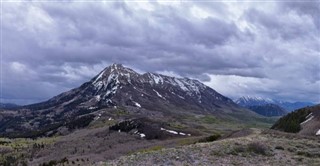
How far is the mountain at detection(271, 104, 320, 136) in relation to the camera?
8946 cm

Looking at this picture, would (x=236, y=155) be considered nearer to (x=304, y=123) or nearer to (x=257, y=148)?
(x=257, y=148)

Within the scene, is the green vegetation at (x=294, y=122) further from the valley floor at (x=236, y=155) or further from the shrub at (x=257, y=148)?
the shrub at (x=257, y=148)

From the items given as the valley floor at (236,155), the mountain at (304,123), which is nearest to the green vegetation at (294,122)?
the mountain at (304,123)

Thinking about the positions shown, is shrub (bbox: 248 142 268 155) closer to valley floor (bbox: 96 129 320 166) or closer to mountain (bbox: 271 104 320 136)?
valley floor (bbox: 96 129 320 166)

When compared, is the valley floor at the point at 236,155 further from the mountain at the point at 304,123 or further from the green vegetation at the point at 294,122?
the green vegetation at the point at 294,122

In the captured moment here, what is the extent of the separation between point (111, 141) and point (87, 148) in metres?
9.94

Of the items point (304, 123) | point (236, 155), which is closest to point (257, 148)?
point (236, 155)

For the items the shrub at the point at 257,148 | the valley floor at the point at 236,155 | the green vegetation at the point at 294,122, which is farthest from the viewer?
the green vegetation at the point at 294,122

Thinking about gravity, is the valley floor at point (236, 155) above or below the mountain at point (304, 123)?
below

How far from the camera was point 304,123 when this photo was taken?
102m

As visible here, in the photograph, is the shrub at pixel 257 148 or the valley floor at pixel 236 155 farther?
the shrub at pixel 257 148

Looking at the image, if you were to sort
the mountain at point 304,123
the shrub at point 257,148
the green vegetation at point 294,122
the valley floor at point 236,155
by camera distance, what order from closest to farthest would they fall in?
the valley floor at point 236,155, the shrub at point 257,148, the mountain at point 304,123, the green vegetation at point 294,122

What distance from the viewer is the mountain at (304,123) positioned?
89.5m

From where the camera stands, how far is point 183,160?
46.1 m
